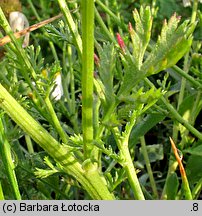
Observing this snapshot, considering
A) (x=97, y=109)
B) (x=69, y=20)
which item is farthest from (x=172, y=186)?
(x=69, y=20)

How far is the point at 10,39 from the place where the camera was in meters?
0.68

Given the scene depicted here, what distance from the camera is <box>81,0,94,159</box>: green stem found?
0.47 meters

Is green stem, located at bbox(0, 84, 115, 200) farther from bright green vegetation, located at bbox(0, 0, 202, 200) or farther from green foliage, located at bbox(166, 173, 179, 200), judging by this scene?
green foliage, located at bbox(166, 173, 179, 200)

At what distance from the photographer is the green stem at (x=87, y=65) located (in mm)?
472

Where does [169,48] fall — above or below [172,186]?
above

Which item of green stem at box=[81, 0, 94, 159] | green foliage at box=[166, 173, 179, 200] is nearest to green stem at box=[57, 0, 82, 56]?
green stem at box=[81, 0, 94, 159]

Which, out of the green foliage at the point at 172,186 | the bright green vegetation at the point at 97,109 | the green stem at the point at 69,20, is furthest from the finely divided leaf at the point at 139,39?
the green foliage at the point at 172,186

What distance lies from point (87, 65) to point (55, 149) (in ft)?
0.47

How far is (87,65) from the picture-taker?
52 centimetres

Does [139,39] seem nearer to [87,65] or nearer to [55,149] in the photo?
[87,65]

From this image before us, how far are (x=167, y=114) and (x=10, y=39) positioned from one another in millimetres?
285

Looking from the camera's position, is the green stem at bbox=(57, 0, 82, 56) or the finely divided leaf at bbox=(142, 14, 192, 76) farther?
the green stem at bbox=(57, 0, 82, 56)

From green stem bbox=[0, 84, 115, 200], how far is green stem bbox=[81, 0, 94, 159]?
0.07 ft
